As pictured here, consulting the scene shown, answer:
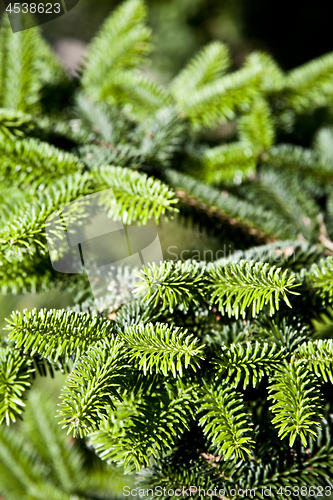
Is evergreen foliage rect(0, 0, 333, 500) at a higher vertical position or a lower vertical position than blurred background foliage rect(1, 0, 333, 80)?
lower

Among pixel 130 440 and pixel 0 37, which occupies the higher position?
pixel 0 37

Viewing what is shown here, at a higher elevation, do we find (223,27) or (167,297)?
(223,27)

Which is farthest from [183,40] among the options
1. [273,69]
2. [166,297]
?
[166,297]

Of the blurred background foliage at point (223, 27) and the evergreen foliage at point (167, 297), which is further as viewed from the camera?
the blurred background foliage at point (223, 27)

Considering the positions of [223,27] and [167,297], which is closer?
[167,297]

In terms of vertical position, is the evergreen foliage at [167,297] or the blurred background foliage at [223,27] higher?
the blurred background foliage at [223,27]

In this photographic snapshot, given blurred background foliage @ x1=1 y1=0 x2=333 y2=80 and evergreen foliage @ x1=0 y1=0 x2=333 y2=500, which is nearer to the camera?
evergreen foliage @ x1=0 y1=0 x2=333 y2=500

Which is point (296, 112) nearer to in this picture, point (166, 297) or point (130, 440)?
point (166, 297)

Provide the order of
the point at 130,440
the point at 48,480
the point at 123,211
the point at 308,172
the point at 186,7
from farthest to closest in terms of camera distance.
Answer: the point at 186,7 < the point at 308,172 < the point at 48,480 < the point at 123,211 < the point at 130,440
